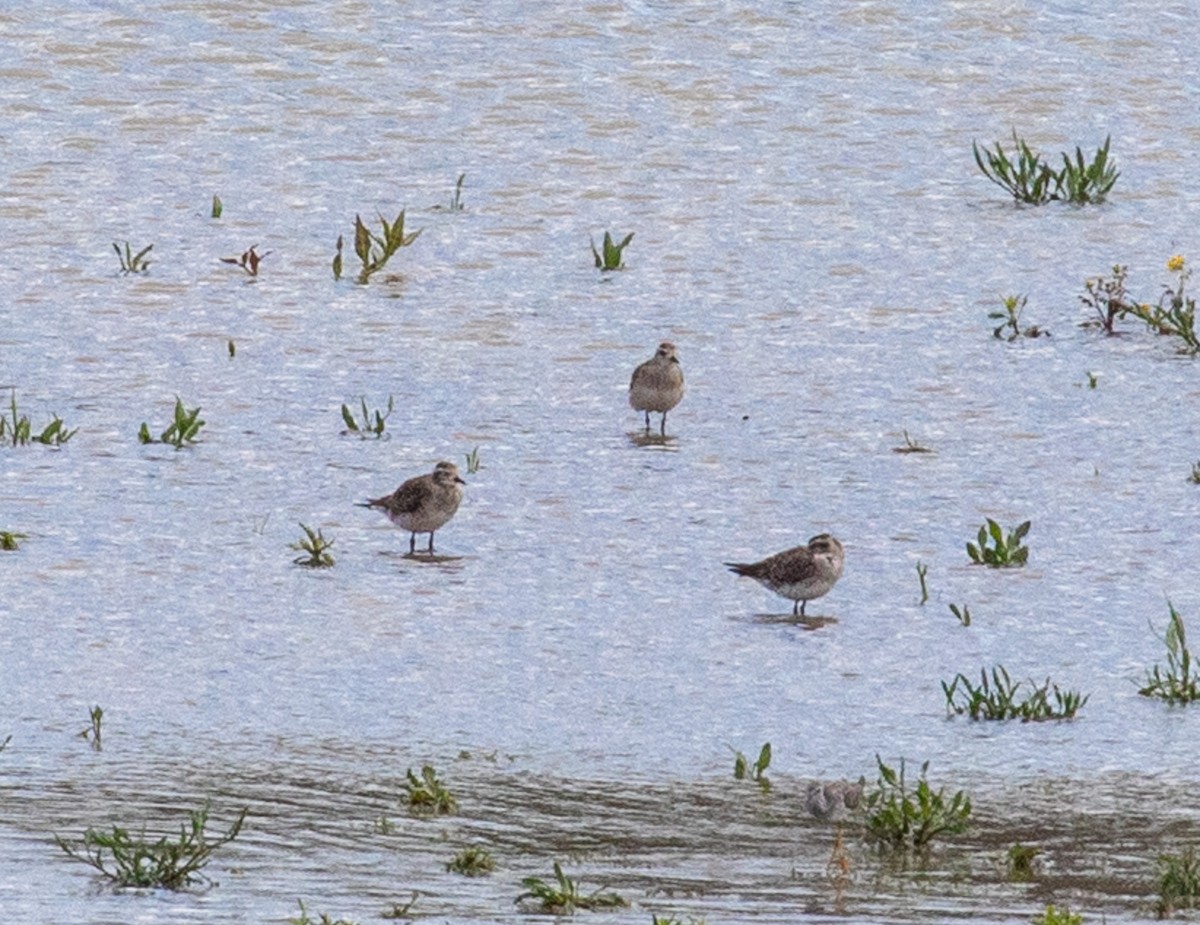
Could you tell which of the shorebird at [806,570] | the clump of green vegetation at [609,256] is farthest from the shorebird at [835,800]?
the clump of green vegetation at [609,256]

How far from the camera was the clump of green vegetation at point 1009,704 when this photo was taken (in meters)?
8.93

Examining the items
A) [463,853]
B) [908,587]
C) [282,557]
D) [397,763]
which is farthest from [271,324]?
[463,853]

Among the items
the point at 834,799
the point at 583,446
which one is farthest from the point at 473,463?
the point at 834,799

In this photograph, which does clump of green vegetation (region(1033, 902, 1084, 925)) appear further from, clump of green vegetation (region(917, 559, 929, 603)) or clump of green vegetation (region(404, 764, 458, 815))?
clump of green vegetation (region(917, 559, 929, 603))

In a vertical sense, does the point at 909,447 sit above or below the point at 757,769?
above

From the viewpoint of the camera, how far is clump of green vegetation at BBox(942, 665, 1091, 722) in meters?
8.93

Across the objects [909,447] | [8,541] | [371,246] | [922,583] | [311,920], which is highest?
[371,246]

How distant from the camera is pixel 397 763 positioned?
837cm

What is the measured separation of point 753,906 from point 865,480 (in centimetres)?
560

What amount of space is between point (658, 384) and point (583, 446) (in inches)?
19.9

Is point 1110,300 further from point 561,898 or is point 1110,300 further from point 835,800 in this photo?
point 561,898

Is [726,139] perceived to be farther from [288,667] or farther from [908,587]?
[288,667]

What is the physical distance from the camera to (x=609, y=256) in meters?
15.5

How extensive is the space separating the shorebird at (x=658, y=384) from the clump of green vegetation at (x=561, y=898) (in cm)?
622
